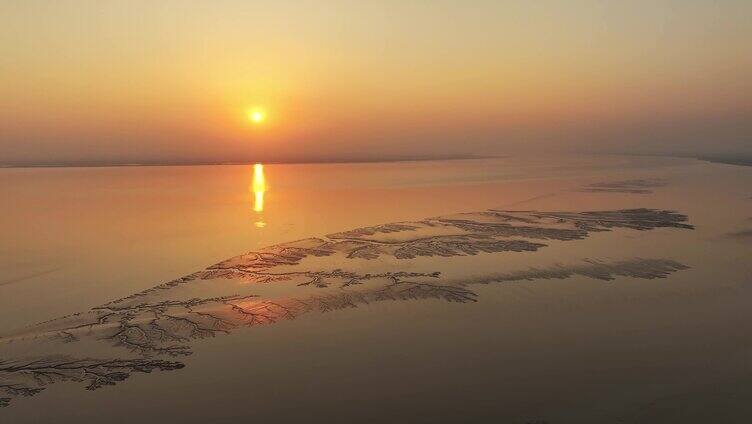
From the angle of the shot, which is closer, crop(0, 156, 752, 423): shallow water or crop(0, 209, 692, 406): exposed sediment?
crop(0, 156, 752, 423): shallow water

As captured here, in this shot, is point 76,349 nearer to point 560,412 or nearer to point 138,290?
point 138,290

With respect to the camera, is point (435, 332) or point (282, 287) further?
point (282, 287)

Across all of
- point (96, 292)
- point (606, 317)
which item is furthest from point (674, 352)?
point (96, 292)

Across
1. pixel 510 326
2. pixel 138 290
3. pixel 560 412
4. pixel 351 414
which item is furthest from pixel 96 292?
pixel 560 412

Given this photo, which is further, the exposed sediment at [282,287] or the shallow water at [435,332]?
the exposed sediment at [282,287]

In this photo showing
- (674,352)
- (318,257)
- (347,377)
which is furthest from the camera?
(318,257)

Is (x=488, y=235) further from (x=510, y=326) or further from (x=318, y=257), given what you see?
(x=510, y=326)

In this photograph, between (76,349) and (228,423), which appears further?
(76,349)

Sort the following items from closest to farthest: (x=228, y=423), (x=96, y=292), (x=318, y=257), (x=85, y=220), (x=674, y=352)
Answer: (x=228, y=423), (x=674, y=352), (x=96, y=292), (x=318, y=257), (x=85, y=220)

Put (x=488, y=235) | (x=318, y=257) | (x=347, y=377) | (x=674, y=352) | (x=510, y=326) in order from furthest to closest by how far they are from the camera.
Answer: (x=488, y=235) < (x=318, y=257) < (x=510, y=326) < (x=674, y=352) < (x=347, y=377)
